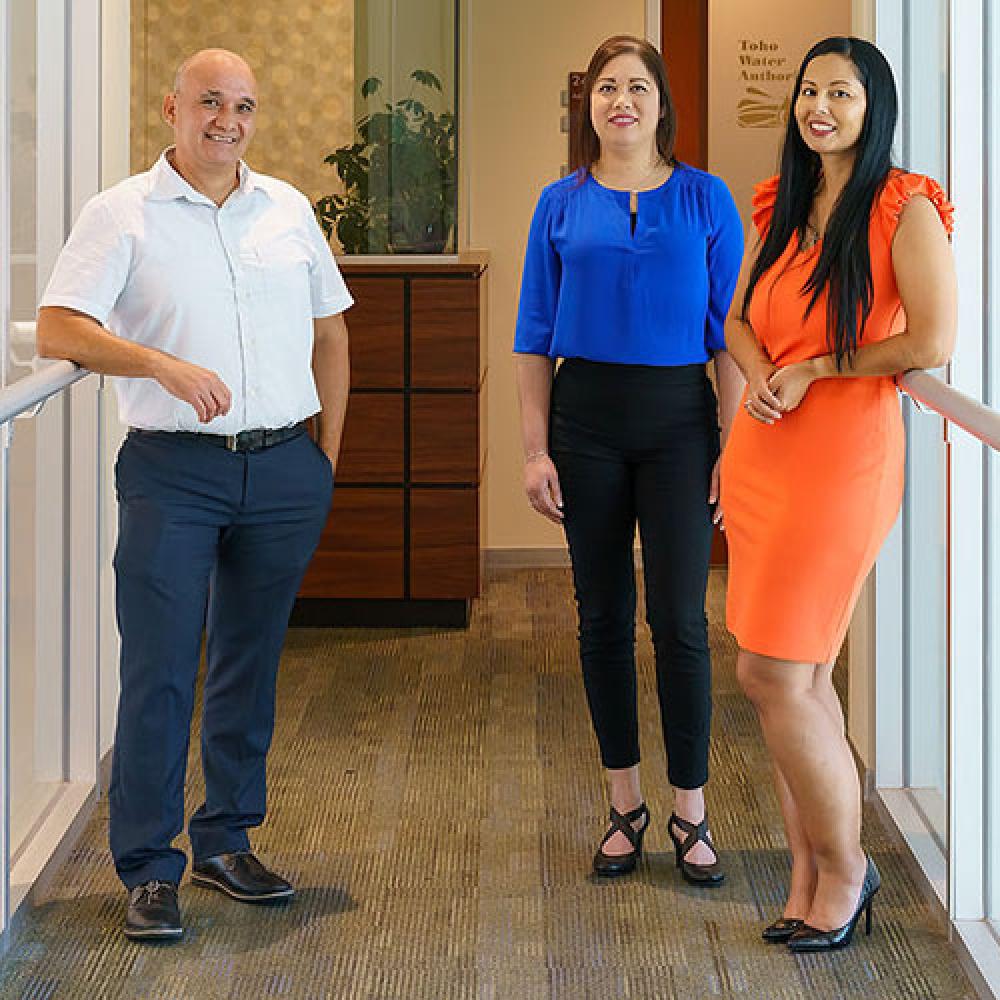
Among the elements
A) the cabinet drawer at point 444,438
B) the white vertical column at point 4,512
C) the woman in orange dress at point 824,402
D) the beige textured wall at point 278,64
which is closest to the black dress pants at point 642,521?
→ the woman in orange dress at point 824,402

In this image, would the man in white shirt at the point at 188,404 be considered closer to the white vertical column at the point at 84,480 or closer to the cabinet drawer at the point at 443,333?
the white vertical column at the point at 84,480

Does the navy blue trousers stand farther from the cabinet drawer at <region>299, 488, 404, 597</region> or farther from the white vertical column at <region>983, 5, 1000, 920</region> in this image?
the cabinet drawer at <region>299, 488, 404, 597</region>

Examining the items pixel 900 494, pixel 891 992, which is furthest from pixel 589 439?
pixel 891 992

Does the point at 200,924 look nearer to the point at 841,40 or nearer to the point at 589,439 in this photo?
the point at 589,439

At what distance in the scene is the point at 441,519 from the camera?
234 inches

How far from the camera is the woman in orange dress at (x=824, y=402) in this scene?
9.55 ft

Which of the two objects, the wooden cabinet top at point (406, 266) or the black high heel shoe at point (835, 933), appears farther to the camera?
the wooden cabinet top at point (406, 266)

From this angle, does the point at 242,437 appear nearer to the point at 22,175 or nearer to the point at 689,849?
the point at 22,175

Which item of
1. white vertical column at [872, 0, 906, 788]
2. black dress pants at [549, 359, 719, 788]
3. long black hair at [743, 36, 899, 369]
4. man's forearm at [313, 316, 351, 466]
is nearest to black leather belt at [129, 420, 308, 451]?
man's forearm at [313, 316, 351, 466]

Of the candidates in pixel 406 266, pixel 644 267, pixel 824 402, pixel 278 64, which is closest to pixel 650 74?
pixel 644 267

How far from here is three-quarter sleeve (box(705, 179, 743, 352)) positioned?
3.44m

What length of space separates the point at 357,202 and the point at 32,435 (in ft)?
8.21

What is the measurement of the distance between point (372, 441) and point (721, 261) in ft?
8.59

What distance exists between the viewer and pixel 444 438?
233 inches
